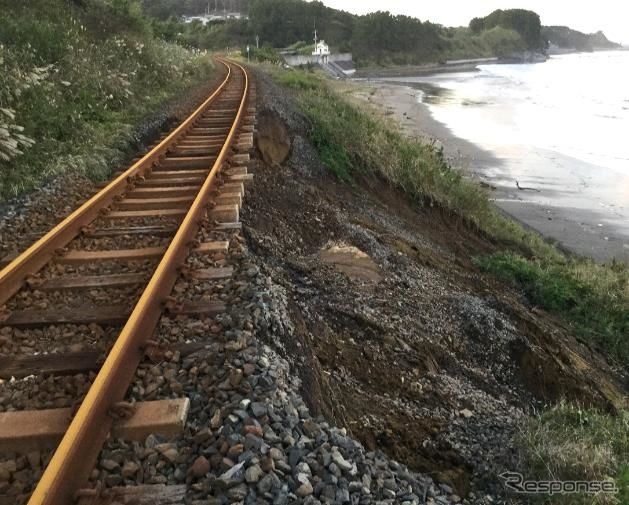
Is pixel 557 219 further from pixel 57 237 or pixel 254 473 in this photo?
pixel 254 473

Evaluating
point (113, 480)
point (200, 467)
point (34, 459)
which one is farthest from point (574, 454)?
point (34, 459)

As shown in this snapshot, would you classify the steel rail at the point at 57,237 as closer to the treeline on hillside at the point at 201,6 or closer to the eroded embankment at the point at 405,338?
the eroded embankment at the point at 405,338

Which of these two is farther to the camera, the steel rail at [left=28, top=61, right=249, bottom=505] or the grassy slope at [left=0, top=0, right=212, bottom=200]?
the grassy slope at [left=0, top=0, right=212, bottom=200]

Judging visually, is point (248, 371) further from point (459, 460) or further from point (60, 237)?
point (60, 237)

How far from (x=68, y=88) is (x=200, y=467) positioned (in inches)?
447

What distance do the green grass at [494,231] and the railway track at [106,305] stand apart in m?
4.42

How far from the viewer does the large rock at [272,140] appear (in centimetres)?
961

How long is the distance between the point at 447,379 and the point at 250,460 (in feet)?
8.40

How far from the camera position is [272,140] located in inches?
399

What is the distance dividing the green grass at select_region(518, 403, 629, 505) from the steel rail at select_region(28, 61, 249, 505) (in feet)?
7.85

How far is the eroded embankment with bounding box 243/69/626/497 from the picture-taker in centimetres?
368

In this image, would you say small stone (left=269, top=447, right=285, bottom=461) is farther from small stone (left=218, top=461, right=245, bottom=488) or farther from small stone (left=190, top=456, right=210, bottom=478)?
small stone (left=190, top=456, right=210, bottom=478)

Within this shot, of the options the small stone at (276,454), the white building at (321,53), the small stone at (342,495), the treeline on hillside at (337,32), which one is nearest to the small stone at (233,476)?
the small stone at (276,454)

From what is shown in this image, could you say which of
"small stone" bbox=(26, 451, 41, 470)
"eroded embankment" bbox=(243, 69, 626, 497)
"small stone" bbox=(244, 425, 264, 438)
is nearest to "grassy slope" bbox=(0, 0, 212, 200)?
"eroded embankment" bbox=(243, 69, 626, 497)
